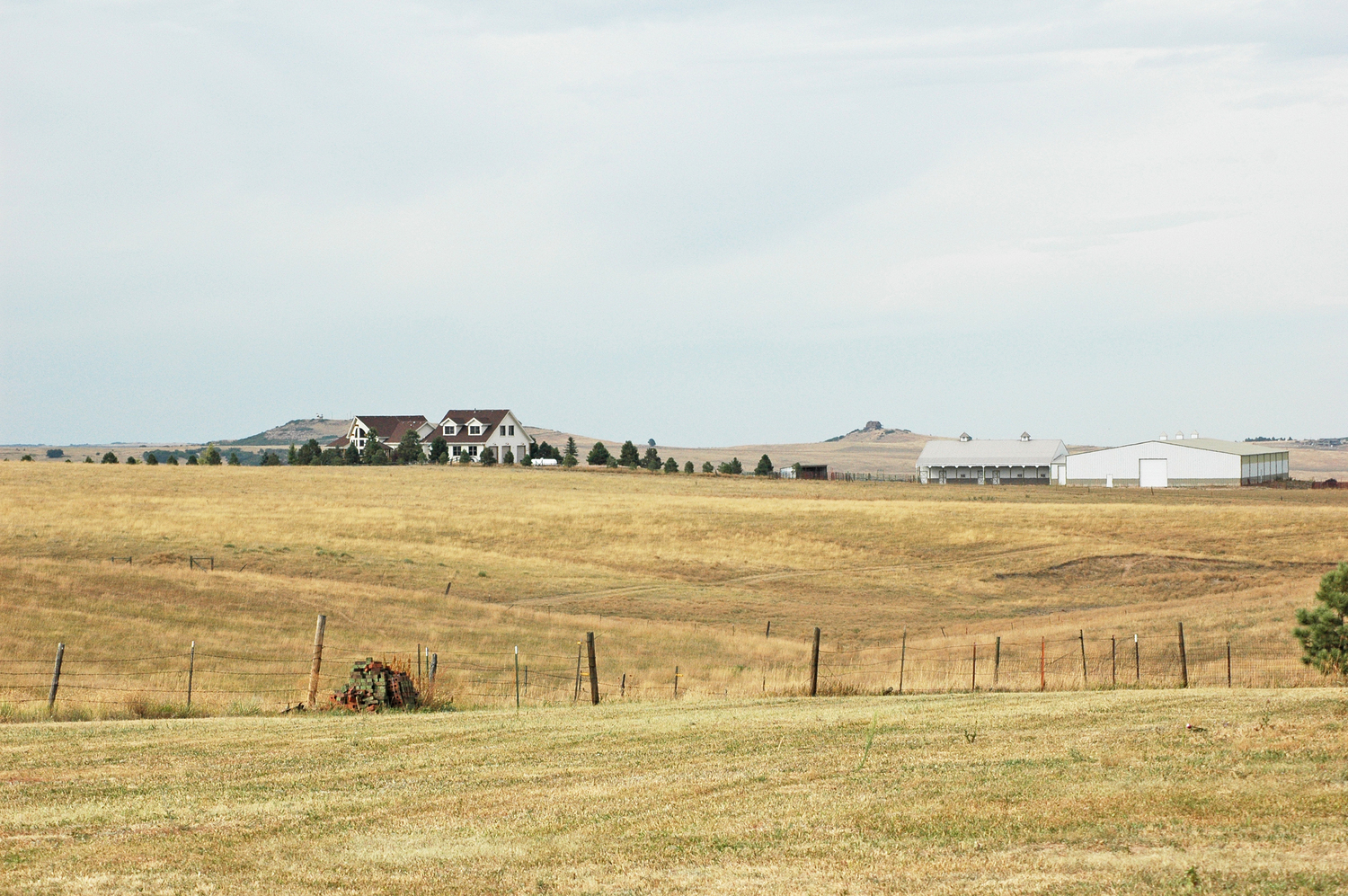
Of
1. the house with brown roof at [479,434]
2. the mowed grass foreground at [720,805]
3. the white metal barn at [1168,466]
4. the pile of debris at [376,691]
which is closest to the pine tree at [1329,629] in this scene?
the mowed grass foreground at [720,805]

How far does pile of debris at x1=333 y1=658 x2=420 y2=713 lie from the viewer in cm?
2166

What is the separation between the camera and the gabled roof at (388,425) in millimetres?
148038

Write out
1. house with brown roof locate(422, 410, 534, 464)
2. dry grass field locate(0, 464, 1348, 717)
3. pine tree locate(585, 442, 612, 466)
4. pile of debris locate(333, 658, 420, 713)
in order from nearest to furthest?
pile of debris locate(333, 658, 420, 713) < dry grass field locate(0, 464, 1348, 717) < pine tree locate(585, 442, 612, 466) < house with brown roof locate(422, 410, 534, 464)

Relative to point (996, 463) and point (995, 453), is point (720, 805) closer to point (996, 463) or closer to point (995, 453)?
point (996, 463)

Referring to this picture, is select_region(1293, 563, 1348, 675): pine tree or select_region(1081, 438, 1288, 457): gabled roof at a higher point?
select_region(1081, 438, 1288, 457): gabled roof

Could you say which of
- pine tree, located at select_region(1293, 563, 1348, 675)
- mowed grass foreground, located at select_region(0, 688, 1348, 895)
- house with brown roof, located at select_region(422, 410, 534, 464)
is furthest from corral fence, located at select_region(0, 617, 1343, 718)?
house with brown roof, located at select_region(422, 410, 534, 464)

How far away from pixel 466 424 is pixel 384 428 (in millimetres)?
12391

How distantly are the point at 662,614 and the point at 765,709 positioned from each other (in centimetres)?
2380

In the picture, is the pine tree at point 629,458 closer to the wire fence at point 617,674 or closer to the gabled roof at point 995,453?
the gabled roof at point 995,453

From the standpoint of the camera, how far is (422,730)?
17406 mm

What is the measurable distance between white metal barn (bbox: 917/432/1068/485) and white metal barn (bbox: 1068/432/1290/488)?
5.33 metres

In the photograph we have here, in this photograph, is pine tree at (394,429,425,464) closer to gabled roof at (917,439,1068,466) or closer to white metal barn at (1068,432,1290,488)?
gabled roof at (917,439,1068,466)

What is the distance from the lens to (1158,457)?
119438 millimetres

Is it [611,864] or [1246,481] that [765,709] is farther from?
[1246,481]
